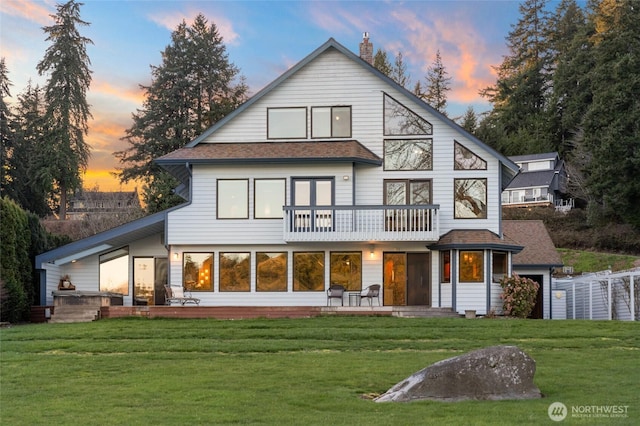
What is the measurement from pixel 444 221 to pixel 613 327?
7322 millimetres

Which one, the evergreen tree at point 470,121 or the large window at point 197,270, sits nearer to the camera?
the large window at point 197,270

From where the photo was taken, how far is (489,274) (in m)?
23.1

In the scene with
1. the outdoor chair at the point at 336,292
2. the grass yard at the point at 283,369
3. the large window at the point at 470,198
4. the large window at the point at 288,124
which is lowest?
the grass yard at the point at 283,369

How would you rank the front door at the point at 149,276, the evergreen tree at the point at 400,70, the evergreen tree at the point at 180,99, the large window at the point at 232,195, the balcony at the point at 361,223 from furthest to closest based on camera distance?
the evergreen tree at the point at 400,70 → the evergreen tree at the point at 180,99 → the front door at the point at 149,276 → the large window at the point at 232,195 → the balcony at the point at 361,223

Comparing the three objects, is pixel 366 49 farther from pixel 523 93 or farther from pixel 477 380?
pixel 523 93

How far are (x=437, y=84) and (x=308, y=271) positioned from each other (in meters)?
47.1

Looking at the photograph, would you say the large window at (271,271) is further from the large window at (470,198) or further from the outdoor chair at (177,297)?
the large window at (470,198)

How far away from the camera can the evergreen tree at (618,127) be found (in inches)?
1756

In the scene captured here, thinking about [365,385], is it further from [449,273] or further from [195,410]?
[449,273]

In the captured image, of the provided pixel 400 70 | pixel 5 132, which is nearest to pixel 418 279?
pixel 400 70

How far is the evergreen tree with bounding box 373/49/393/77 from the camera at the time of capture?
54.4m

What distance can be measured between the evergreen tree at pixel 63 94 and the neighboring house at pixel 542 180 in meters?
34.6

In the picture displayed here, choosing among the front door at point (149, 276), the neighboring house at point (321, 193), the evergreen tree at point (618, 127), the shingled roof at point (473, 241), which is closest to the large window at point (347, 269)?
the neighboring house at point (321, 193)

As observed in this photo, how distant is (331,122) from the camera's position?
81.6 feet
